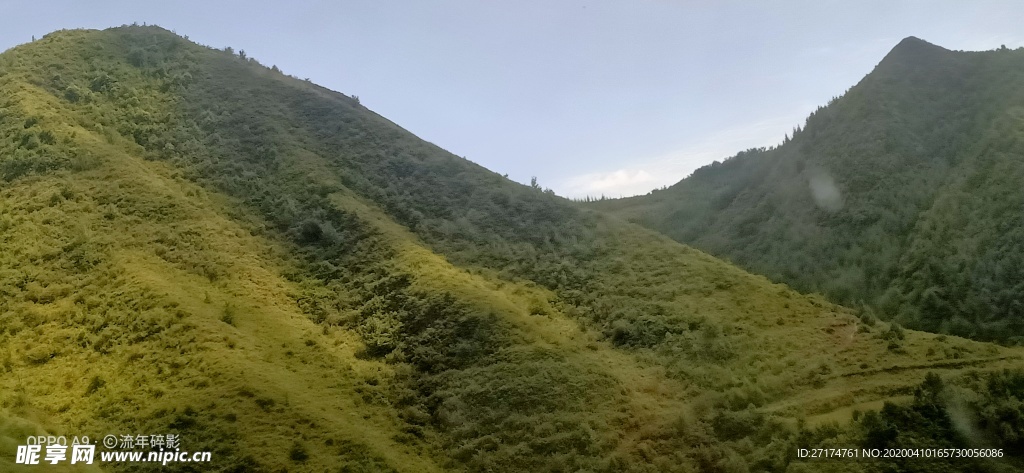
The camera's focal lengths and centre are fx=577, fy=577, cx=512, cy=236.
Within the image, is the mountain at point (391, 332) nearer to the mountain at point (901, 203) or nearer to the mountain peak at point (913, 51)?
the mountain at point (901, 203)

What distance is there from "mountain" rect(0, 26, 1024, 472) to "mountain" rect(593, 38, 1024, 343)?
2061mm

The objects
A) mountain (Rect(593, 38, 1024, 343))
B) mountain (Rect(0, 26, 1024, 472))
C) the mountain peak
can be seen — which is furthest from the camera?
the mountain peak

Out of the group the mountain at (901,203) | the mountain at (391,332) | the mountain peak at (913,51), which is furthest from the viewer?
the mountain peak at (913,51)

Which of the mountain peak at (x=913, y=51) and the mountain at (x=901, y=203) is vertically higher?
the mountain peak at (x=913, y=51)

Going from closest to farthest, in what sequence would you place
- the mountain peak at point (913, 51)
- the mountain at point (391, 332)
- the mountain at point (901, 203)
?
1. the mountain at point (391, 332)
2. the mountain at point (901, 203)
3. the mountain peak at point (913, 51)

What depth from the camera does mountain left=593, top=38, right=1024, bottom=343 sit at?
12648 millimetres

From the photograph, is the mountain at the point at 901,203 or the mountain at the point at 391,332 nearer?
the mountain at the point at 391,332

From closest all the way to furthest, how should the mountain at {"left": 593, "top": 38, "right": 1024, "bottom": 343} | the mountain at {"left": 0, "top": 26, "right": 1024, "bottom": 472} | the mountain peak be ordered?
the mountain at {"left": 0, "top": 26, "right": 1024, "bottom": 472} < the mountain at {"left": 593, "top": 38, "right": 1024, "bottom": 343} < the mountain peak

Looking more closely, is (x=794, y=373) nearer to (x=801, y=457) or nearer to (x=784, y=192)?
(x=801, y=457)

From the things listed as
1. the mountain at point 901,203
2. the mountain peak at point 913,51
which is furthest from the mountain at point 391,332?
the mountain peak at point 913,51

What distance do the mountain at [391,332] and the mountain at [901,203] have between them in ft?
6.76

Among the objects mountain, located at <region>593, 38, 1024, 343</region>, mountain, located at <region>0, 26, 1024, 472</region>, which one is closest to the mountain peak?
mountain, located at <region>593, 38, 1024, 343</region>

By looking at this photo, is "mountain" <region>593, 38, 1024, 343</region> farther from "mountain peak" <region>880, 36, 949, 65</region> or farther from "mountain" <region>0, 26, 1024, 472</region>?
"mountain" <region>0, 26, 1024, 472</region>

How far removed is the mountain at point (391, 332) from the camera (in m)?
8.97
